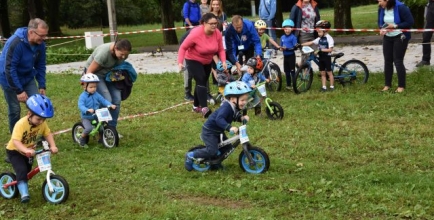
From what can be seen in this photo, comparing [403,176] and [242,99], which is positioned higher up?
[242,99]

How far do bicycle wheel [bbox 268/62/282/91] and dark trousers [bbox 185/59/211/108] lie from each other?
1.89 metres

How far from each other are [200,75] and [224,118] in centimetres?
369

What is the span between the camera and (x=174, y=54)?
73.6 ft

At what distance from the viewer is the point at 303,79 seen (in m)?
12.4

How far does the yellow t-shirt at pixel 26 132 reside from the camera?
21.0 feet

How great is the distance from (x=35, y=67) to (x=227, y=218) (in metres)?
4.14

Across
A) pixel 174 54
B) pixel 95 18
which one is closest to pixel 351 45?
pixel 174 54

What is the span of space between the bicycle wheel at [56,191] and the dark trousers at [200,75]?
14.9 feet

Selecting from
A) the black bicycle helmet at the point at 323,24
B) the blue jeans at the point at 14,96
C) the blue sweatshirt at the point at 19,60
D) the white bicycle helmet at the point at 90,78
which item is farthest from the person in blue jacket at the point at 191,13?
the blue sweatshirt at the point at 19,60

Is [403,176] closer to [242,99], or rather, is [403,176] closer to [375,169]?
[375,169]

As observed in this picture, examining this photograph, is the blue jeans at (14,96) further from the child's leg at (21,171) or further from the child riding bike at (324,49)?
the child riding bike at (324,49)

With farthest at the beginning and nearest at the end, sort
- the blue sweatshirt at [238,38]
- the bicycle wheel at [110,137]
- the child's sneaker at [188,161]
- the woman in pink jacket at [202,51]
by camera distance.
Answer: the blue sweatshirt at [238,38]
the woman in pink jacket at [202,51]
the bicycle wheel at [110,137]
the child's sneaker at [188,161]

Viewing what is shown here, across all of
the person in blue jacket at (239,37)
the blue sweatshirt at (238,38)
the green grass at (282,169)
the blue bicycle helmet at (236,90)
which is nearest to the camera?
the green grass at (282,169)

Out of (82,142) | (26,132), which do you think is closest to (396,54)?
(82,142)
